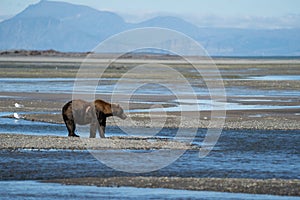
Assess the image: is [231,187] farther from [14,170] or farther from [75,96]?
[75,96]

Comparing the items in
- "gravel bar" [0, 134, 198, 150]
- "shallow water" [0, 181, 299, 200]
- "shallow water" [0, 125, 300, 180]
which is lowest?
"gravel bar" [0, 134, 198, 150]

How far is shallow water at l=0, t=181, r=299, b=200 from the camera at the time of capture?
1333cm

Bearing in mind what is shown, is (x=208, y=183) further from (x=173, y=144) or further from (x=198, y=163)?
(x=173, y=144)

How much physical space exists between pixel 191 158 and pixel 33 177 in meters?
4.17

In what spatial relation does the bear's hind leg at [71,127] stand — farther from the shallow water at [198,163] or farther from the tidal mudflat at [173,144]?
the shallow water at [198,163]

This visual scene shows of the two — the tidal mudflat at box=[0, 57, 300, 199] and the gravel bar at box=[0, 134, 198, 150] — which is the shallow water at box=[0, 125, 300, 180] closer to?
the tidal mudflat at box=[0, 57, 300, 199]

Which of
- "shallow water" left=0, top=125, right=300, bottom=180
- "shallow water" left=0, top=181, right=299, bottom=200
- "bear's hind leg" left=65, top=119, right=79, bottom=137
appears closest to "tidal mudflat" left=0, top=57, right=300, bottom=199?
"shallow water" left=0, top=125, right=300, bottom=180

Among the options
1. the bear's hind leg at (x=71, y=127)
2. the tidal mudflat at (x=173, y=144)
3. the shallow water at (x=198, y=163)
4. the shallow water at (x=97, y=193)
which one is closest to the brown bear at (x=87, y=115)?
the bear's hind leg at (x=71, y=127)

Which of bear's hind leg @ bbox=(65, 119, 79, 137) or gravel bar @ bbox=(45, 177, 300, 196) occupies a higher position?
gravel bar @ bbox=(45, 177, 300, 196)

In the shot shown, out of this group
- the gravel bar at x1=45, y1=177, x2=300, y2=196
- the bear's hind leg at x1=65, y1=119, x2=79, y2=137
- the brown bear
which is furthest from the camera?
the bear's hind leg at x1=65, y1=119, x2=79, y2=137

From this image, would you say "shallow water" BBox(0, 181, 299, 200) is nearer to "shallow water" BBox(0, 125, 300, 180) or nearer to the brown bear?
"shallow water" BBox(0, 125, 300, 180)

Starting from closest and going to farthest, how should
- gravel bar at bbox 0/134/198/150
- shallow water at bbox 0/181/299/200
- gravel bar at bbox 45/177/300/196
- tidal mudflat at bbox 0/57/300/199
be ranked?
shallow water at bbox 0/181/299/200 → gravel bar at bbox 45/177/300/196 → tidal mudflat at bbox 0/57/300/199 → gravel bar at bbox 0/134/198/150

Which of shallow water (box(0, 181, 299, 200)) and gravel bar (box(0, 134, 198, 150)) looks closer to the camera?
shallow water (box(0, 181, 299, 200))

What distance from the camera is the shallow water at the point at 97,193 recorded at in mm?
13328
